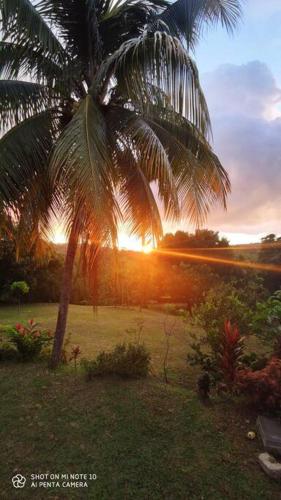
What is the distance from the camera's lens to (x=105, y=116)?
541cm

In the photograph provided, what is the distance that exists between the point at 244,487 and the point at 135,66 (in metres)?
5.23

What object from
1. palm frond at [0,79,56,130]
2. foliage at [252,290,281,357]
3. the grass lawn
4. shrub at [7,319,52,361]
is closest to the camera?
the grass lawn

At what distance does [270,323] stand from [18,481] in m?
4.63

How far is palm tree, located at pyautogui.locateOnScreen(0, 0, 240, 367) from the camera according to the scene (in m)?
4.18

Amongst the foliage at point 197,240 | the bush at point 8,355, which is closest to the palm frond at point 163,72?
the bush at point 8,355

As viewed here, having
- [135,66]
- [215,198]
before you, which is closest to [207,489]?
[215,198]

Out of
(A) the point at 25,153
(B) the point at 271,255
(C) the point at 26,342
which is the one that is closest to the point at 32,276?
(C) the point at 26,342

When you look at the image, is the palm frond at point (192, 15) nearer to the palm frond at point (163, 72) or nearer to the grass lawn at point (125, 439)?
the palm frond at point (163, 72)

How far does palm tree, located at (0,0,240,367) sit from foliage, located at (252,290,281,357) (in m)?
2.32

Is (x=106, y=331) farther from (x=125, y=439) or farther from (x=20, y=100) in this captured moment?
(x=20, y=100)

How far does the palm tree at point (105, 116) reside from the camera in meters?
4.18

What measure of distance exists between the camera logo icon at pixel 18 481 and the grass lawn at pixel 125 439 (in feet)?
0.16

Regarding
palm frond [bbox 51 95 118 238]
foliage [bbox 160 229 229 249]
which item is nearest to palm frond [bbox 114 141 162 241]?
palm frond [bbox 51 95 118 238]

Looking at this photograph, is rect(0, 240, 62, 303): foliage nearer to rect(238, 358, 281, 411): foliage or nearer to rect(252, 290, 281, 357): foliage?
rect(252, 290, 281, 357): foliage
